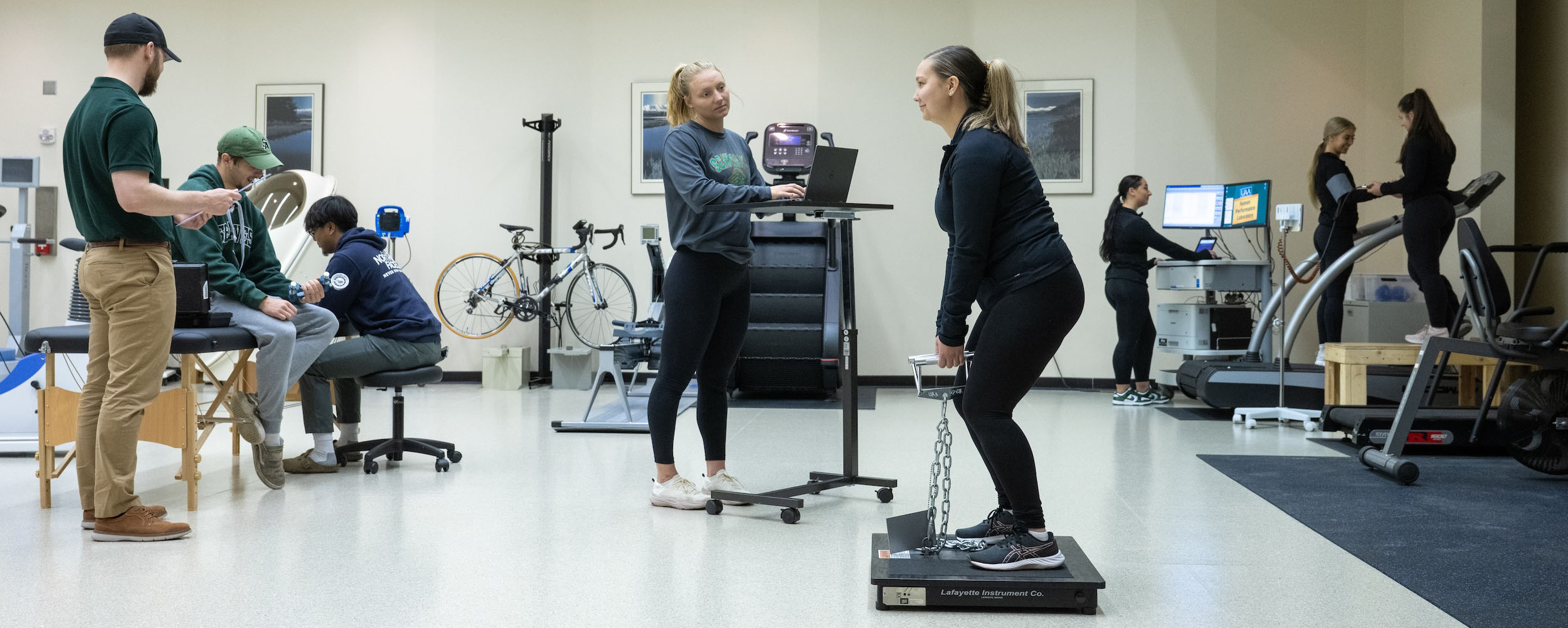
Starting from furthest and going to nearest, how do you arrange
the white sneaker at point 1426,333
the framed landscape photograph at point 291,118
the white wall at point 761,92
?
the framed landscape photograph at point 291,118
the white wall at point 761,92
the white sneaker at point 1426,333

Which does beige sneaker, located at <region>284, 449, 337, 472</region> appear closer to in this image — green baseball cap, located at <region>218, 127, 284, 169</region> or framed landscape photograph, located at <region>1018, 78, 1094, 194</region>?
green baseball cap, located at <region>218, 127, 284, 169</region>

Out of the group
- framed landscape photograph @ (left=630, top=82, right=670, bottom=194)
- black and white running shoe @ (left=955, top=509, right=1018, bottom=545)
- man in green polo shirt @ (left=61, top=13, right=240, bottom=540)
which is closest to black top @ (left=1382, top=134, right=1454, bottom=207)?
black and white running shoe @ (left=955, top=509, right=1018, bottom=545)

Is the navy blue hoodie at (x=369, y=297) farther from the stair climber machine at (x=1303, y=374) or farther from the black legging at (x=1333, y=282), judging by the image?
the black legging at (x=1333, y=282)

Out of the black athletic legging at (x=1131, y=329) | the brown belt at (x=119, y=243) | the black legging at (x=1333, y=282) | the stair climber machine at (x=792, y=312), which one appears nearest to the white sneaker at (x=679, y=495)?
the brown belt at (x=119, y=243)

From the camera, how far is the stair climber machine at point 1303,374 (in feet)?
18.8

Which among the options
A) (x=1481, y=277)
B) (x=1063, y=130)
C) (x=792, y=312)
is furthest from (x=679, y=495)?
(x=1063, y=130)

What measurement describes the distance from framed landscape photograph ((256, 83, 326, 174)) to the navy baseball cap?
18.2 ft

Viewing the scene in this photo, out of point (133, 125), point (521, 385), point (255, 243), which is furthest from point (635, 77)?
point (133, 125)

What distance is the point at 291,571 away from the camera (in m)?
2.64

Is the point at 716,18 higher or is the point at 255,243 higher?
the point at 716,18

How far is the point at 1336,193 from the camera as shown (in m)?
6.31

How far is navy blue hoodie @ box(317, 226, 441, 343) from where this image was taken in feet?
13.5

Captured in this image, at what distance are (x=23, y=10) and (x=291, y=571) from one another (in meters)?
7.96

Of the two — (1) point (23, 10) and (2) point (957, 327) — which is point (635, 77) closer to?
(1) point (23, 10)
